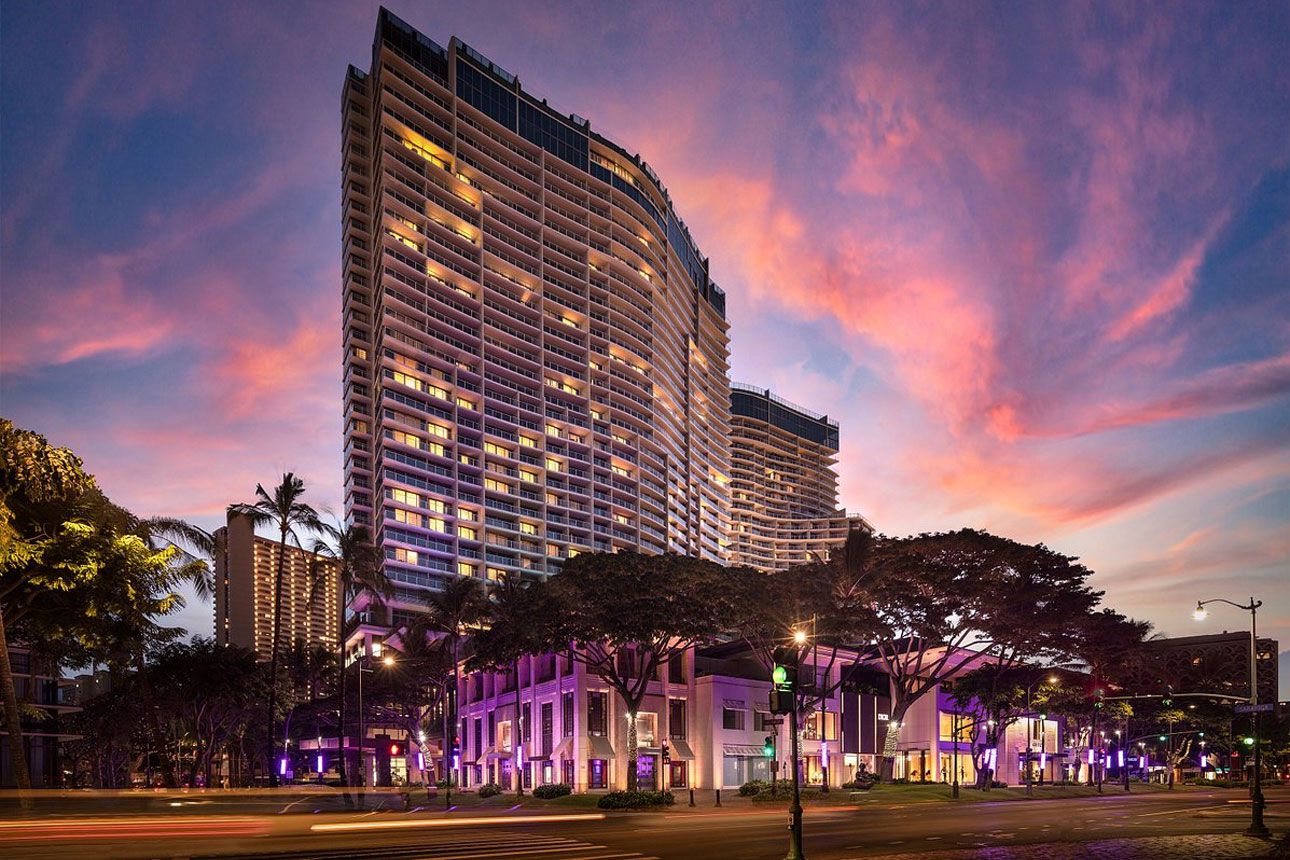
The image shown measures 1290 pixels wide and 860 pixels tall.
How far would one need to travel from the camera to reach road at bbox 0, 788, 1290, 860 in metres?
24.3

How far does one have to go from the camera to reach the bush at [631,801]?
49.7 metres

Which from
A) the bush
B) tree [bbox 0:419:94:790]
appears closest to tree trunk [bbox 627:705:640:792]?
the bush

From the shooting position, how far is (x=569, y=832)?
111 feet

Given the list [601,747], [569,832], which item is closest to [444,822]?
[569,832]

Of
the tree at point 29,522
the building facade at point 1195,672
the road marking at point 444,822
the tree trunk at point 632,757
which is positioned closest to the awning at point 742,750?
the tree trunk at point 632,757

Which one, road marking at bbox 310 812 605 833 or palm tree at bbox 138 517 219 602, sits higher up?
palm tree at bbox 138 517 219 602

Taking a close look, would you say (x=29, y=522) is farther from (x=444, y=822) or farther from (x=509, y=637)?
(x=509, y=637)

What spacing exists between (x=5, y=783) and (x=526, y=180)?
131 meters

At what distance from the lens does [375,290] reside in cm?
16562

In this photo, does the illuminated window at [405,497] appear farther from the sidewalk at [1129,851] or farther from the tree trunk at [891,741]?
the sidewalk at [1129,851]

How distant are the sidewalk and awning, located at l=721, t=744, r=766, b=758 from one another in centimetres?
4539

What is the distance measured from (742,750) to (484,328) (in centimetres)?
10758

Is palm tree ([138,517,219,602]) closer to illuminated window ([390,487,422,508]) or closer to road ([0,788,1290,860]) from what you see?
road ([0,788,1290,860])

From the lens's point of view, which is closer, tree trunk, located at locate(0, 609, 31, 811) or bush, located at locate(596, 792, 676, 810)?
tree trunk, located at locate(0, 609, 31, 811)
